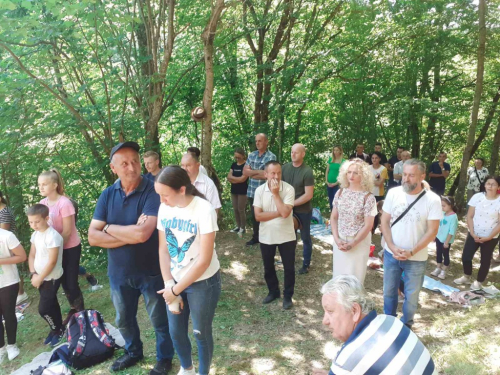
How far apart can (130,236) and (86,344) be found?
141cm

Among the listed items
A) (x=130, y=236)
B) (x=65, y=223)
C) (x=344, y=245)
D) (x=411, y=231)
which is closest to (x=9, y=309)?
(x=65, y=223)

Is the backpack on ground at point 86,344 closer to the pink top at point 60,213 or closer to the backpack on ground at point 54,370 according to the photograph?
the backpack on ground at point 54,370

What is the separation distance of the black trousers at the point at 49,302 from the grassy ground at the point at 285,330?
1.26ft

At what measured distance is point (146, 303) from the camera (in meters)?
2.98

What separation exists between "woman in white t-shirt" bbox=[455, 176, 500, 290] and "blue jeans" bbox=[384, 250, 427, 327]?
2.39 meters

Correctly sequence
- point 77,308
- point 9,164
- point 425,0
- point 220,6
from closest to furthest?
point 77,308, point 220,6, point 9,164, point 425,0

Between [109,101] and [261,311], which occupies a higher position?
[109,101]

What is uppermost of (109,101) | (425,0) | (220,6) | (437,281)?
(425,0)

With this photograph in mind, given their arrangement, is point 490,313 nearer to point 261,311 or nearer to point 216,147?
point 261,311

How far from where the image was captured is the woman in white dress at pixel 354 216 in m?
3.69

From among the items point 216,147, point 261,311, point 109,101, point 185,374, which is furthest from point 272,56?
point 185,374

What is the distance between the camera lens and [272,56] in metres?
9.89

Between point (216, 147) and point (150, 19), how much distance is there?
5.51m

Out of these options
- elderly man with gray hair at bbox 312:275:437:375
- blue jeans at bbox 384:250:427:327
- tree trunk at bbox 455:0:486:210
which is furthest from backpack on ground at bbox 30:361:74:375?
tree trunk at bbox 455:0:486:210
